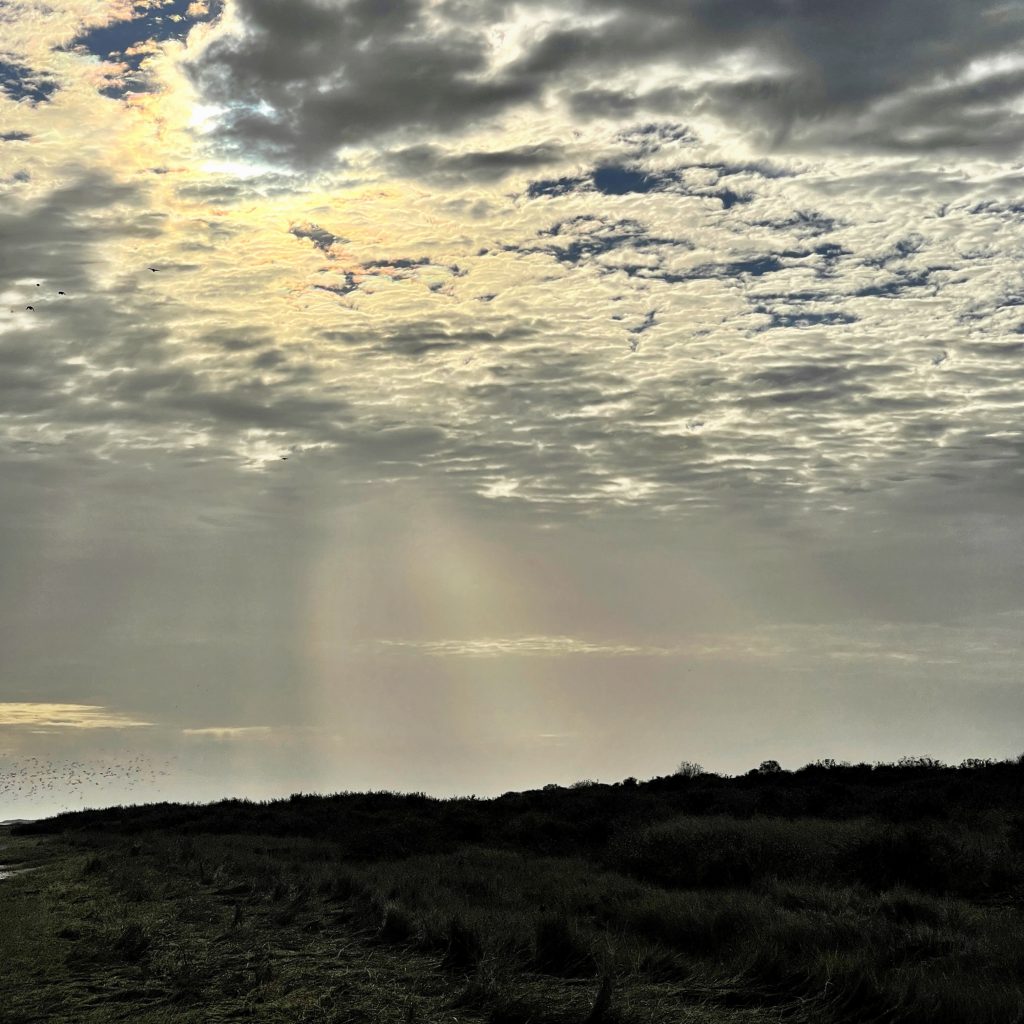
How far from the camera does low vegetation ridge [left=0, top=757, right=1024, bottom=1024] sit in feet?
32.2

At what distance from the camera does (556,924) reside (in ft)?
41.2

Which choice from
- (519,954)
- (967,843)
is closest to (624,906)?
(519,954)

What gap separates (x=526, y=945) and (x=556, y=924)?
505 millimetres

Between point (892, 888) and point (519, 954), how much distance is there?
29.1 ft

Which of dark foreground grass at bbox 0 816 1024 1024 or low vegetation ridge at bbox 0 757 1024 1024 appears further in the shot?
low vegetation ridge at bbox 0 757 1024 1024

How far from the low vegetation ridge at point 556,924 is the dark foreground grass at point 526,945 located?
41 mm

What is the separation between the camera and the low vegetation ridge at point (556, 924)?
9820 mm

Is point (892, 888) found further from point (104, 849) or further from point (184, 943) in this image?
point (104, 849)

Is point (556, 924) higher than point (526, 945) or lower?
higher

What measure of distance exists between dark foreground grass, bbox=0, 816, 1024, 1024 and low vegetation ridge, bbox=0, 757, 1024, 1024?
41 mm

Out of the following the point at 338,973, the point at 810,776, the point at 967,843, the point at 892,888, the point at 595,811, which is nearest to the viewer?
→ the point at 338,973

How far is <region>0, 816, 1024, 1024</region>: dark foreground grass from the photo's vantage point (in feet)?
31.5

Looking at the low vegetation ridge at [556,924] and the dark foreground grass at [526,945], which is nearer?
the dark foreground grass at [526,945]

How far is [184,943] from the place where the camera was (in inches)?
547
